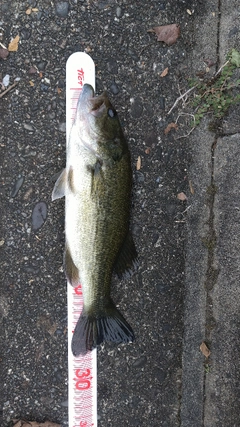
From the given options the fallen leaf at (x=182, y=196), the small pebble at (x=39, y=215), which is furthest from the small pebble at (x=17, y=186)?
the fallen leaf at (x=182, y=196)

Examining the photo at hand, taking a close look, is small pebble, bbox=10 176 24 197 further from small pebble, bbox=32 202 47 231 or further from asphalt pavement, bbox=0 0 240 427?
small pebble, bbox=32 202 47 231

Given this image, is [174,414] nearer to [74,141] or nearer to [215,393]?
[215,393]

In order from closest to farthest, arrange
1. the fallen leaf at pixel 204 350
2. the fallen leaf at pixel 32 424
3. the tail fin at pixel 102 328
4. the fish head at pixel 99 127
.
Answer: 1. the fish head at pixel 99 127
2. the tail fin at pixel 102 328
3. the fallen leaf at pixel 32 424
4. the fallen leaf at pixel 204 350

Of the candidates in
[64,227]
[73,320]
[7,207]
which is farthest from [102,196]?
[73,320]

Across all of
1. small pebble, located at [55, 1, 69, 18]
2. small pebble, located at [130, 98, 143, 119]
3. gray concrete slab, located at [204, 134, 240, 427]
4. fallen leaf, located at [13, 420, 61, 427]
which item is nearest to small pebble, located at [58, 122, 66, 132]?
small pebble, located at [130, 98, 143, 119]

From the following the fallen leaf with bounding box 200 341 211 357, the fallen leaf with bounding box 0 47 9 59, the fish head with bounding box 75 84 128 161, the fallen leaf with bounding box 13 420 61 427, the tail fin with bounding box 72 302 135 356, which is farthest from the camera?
the fallen leaf with bounding box 200 341 211 357

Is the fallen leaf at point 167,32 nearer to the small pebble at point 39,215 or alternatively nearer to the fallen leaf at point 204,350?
the small pebble at point 39,215
